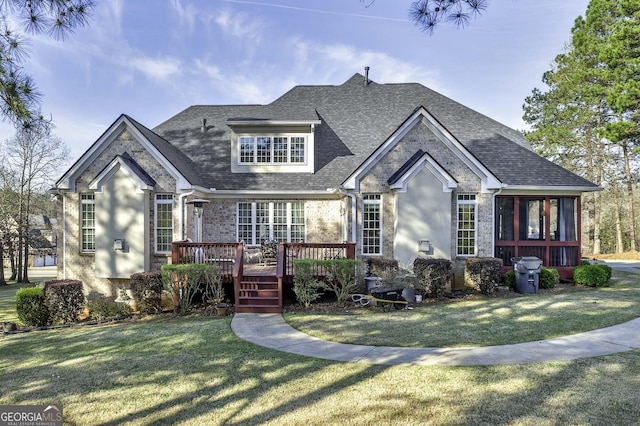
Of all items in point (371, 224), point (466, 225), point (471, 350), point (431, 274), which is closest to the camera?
point (471, 350)

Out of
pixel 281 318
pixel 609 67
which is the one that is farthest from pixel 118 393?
pixel 609 67

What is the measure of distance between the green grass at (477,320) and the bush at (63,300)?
22.6ft

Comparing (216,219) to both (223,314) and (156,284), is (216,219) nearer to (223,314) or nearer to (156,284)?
(156,284)

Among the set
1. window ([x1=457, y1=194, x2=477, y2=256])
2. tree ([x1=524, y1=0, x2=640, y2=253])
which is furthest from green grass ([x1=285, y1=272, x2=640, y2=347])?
tree ([x1=524, y1=0, x2=640, y2=253])

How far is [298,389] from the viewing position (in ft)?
16.9

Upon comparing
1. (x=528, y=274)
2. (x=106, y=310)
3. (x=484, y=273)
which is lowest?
(x=106, y=310)

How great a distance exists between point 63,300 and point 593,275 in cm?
1880

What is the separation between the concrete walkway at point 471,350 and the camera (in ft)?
20.6

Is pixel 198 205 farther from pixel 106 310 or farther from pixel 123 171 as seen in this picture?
pixel 106 310

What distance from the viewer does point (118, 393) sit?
5.22m

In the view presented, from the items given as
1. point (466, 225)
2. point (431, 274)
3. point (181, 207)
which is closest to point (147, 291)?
point (181, 207)

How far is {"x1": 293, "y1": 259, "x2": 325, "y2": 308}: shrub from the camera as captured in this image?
35.8 feet

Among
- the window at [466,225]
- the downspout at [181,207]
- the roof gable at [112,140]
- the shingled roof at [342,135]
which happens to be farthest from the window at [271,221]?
the window at [466,225]

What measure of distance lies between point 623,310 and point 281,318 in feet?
31.2
